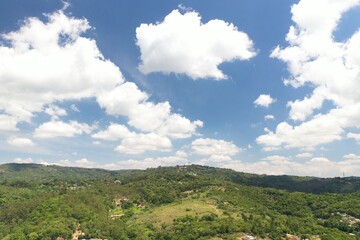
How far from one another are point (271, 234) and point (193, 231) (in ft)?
150

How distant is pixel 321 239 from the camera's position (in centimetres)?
19800

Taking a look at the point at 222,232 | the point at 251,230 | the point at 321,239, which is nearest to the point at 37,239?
the point at 222,232

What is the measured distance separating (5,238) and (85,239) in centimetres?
4567

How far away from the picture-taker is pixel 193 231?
192750 millimetres

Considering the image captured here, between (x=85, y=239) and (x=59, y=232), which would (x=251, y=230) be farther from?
(x=59, y=232)

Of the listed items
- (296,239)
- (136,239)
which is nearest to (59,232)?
(136,239)

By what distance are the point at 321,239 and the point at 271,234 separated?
29455 mm

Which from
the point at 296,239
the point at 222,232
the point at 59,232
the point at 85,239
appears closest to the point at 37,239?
the point at 59,232

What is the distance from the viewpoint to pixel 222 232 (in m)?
193

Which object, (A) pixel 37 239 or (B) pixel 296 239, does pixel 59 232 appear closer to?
(A) pixel 37 239

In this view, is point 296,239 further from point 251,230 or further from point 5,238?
point 5,238

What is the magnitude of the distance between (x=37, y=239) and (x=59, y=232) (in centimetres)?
1200

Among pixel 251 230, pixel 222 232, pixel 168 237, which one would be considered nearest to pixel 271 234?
pixel 251 230

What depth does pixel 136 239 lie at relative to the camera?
200 m
